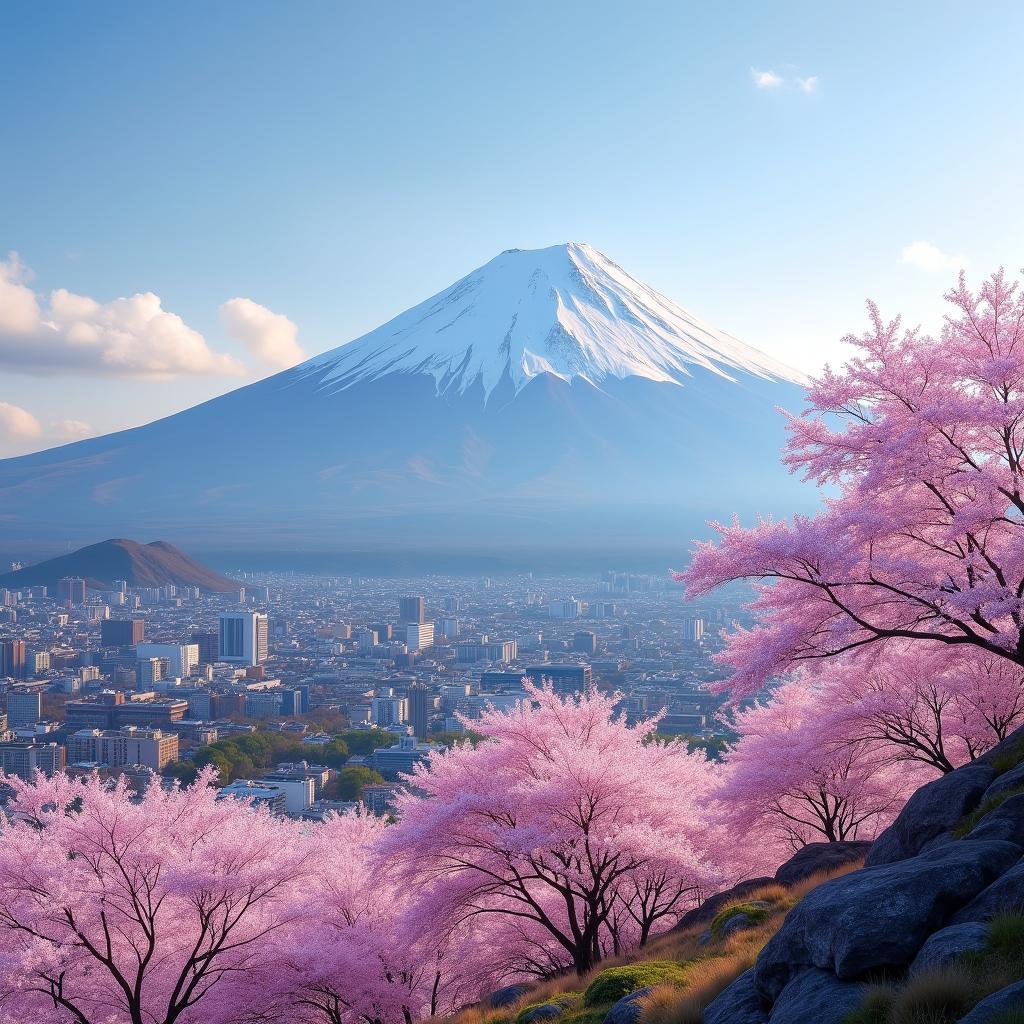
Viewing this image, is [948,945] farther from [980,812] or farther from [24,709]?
[24,709]

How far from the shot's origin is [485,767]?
Answer: 617 inches

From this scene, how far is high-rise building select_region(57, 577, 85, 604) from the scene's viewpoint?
124 m

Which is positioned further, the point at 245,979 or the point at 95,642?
the point at 95,642

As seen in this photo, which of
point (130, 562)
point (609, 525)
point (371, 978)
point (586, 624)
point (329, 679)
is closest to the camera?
point (371, 978)

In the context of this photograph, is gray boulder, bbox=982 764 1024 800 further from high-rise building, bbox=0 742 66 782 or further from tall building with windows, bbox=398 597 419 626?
tall building with windows, bbox=398 597 419 626

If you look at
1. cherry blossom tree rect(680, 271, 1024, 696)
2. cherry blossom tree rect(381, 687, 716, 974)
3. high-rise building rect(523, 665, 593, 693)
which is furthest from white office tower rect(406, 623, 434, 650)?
cherry blossom tree rect(680, 271, 1024, 696)

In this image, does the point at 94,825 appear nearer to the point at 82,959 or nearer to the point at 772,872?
the point at 82,959

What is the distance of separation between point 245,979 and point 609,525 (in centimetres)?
17955

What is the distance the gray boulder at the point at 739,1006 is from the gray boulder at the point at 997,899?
153 cm

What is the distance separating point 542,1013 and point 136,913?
850 cm

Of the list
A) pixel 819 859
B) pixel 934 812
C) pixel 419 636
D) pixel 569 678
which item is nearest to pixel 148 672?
pixel 419 636

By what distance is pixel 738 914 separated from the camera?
10867mm

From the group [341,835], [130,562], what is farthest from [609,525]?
[341,835]

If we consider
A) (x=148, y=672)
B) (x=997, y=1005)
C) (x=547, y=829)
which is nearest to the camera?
(x=997, y=1005)
